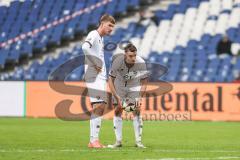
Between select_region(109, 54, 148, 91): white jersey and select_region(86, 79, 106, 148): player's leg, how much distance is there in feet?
1.18

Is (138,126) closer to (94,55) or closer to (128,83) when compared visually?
(128,83)

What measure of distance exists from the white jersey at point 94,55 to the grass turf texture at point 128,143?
4.18 feet

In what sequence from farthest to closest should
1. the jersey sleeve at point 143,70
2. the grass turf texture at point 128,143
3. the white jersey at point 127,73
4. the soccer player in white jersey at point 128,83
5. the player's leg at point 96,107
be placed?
the jersey sleeve at point 143,70 → the white jersey at point 127,73 → the soccer player in white jersey at point 128,83 → the player's leg at point 96,107 → the grass turf texture at point 128,143

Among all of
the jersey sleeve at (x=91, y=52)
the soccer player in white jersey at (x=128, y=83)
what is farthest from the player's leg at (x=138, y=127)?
the jersey sleeve at (x=91, y=52)

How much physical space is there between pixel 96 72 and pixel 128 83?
2.39 feet

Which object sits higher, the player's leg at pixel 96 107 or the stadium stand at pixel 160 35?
the stadium stand at pixel 160 35

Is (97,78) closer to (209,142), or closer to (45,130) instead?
(209,142)

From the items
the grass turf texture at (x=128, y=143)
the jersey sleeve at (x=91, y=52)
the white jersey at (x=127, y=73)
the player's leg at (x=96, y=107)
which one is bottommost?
the grass turf texture at (x=128, y=143)

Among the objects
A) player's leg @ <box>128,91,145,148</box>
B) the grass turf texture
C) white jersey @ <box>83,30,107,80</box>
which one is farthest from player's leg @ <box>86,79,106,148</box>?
player's leg @ <box>128,91,145,148</box>

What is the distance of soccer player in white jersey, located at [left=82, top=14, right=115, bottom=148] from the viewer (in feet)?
38.9

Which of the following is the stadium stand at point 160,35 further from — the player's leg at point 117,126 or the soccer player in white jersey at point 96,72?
the soccer player in white jersey at point 96,72

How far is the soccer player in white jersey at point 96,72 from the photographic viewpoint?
11.9 metres

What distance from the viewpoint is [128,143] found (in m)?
13.2

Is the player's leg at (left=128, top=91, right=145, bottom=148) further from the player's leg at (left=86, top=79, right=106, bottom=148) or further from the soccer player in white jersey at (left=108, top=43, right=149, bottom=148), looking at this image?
the player's leg at (left=86, top=79, right=106, bottom=148)
